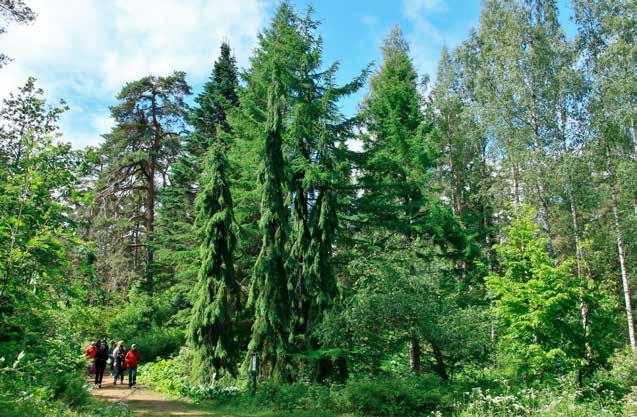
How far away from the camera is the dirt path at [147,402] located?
1059cm

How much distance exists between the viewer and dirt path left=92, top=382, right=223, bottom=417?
34.8 feet

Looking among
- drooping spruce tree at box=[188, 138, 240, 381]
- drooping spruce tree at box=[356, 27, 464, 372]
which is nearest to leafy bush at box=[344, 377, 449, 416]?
drooping spruce tree at box=[188, 138, 240, 381]

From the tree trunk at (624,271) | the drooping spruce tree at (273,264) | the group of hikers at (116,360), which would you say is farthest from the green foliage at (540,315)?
the group of hikers at (116,360)

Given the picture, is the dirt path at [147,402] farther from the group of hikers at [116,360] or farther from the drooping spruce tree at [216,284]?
the drooping spruce tree at [216,284]

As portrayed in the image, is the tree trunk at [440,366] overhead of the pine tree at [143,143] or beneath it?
beneath

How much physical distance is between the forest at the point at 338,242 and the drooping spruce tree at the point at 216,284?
73 mm

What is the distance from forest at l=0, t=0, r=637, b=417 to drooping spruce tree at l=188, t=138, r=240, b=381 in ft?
0.24

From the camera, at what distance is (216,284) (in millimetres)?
14789

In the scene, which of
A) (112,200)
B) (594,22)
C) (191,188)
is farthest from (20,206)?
(594,22)

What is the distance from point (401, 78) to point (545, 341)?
1320 centimetres

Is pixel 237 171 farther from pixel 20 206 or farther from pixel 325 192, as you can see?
pixel 20 206

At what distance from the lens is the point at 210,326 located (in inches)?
567

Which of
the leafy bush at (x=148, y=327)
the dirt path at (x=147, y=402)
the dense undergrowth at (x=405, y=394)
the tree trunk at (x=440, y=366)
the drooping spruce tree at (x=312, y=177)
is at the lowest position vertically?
the dirt path at (x=147, y=402)

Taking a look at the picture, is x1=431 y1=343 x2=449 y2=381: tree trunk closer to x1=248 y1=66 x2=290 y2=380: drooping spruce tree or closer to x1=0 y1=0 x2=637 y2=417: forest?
x1=0 y1=0 x2=637 y2=417: forest
